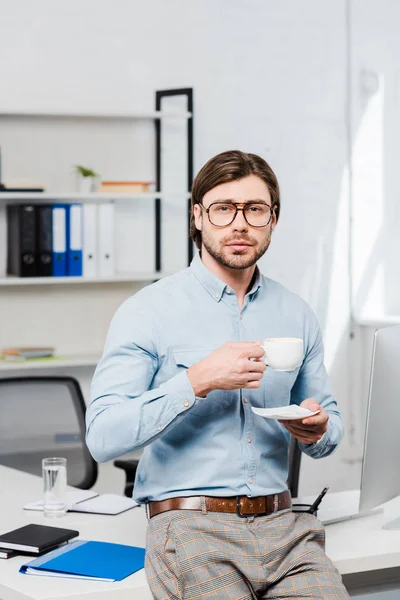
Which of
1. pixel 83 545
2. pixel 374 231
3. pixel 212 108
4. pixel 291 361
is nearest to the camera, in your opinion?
pixel 291 361

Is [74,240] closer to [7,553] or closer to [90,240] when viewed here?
[90,240]

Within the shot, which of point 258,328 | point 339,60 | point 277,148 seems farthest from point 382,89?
point 258,328

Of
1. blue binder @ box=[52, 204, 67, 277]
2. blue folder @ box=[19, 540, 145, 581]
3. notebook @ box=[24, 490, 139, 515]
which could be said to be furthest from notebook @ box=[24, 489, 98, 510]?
blue binder @ box=[52, 204, 67, 277]

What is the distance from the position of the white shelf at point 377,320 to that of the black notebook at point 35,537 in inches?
109

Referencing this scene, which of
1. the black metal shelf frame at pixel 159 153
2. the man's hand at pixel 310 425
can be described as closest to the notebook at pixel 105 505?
the man's hand at pixel 310 425

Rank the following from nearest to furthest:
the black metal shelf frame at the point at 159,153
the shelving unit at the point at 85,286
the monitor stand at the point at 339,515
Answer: the monitor stand at the point at 339,515 < the shelving unit at the point at 85,286 < the black metal shelf frame at the point at 159,153

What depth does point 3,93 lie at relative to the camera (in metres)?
4.00

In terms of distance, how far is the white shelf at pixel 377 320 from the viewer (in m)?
4.48

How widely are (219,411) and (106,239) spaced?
223 centimetres

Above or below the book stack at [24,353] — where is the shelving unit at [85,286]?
above

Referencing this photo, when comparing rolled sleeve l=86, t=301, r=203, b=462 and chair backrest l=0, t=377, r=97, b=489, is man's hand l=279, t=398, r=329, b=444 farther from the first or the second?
chair backrest l=0, t=377, r=97, b=489

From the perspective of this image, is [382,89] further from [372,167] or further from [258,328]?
[258,328]

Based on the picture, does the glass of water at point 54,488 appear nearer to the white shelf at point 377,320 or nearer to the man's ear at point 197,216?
the man's ear at point 197,216

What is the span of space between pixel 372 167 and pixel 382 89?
1.29 ft
